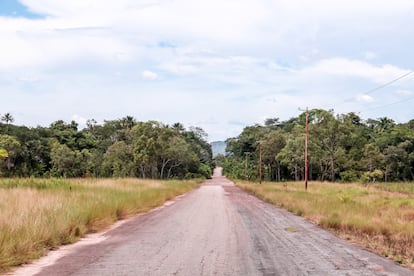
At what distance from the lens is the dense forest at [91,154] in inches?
2758

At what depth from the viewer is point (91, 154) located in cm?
8938

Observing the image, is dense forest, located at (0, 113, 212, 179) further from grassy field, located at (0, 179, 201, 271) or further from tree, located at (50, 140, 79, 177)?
grassy field, located at (0, 179, 201, 271)

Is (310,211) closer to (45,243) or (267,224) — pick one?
(267,224)

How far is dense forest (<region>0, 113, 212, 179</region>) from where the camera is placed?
230 ft

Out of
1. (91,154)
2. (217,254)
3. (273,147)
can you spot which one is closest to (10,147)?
(91,154)

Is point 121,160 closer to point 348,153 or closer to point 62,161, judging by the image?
point 62,161

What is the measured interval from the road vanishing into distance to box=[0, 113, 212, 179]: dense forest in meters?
51.6

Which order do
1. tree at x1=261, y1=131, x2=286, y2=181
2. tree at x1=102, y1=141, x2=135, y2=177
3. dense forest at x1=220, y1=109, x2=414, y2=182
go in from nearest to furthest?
tree at x1=102, y1=141, x2=135, y2=177 < dense forest at x1=220, y1=109, x2=414, y2=182 < tree at x1=261, y1=131, x2=286, y2=181

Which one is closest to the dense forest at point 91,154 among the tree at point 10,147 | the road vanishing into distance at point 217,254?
the tree at point 10,147

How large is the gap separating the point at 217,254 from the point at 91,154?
82576 millimetres

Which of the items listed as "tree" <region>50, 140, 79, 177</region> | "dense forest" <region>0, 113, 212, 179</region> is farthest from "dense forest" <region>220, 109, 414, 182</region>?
"tree" <region>50, 140, 79, 177</region>

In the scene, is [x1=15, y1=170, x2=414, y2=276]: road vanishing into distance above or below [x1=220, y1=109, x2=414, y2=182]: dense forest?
below

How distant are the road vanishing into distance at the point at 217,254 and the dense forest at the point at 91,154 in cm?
5159

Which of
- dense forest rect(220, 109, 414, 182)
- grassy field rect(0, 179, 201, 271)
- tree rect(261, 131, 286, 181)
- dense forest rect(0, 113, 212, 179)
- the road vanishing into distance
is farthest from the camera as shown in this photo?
tree rect(261, 131, 286, 181)
